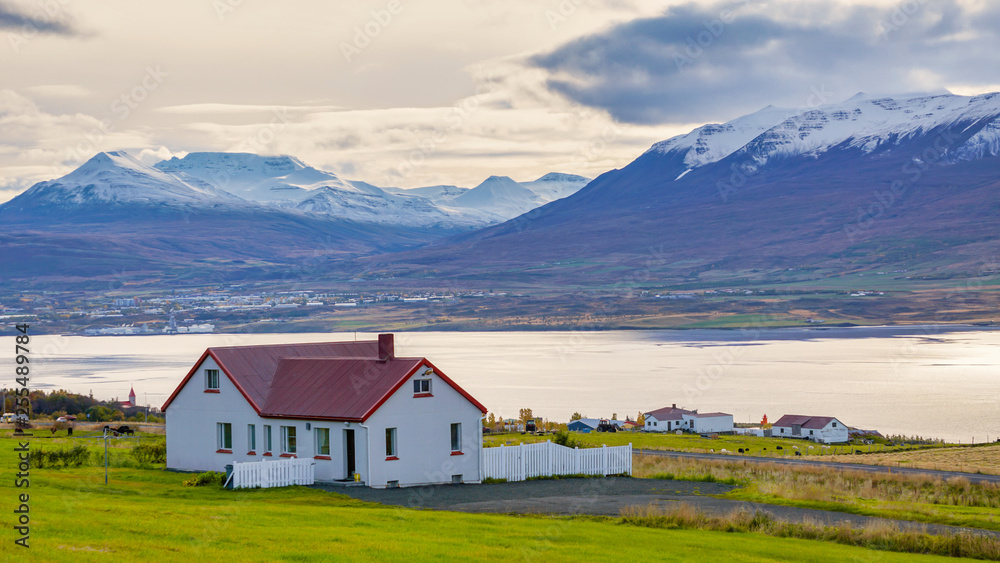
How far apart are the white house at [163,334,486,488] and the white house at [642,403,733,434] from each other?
175 feet

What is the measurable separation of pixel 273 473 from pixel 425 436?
15.1 ft

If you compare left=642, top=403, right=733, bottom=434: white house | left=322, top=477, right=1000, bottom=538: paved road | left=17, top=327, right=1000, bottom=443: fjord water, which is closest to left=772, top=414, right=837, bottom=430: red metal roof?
left=642, top=403, right=733, bottom=434: white house

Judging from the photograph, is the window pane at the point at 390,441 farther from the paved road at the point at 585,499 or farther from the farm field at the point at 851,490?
the farm field at the point at 851,490

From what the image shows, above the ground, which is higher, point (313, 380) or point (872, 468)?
point (313, 380)

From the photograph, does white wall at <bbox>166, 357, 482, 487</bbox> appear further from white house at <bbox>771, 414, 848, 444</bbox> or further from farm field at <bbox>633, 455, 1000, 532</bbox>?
white house at <bbox>771, 414, 848, 444</bbox>

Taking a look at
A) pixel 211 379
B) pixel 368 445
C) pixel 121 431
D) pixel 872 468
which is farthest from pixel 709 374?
pixel 368 445

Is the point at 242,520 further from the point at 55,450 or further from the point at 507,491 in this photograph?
the point at 55,450

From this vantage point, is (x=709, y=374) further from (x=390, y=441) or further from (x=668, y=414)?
(x=390, y=441)

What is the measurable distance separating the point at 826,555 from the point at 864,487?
1435cm

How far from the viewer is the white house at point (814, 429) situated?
2997 inches

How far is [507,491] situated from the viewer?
89.9 feet

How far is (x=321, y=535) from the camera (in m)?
16.4

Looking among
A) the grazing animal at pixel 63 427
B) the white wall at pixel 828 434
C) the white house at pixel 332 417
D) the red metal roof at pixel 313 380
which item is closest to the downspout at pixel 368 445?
the white house at pixel 332 417

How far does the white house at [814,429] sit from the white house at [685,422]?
4.33 meters
